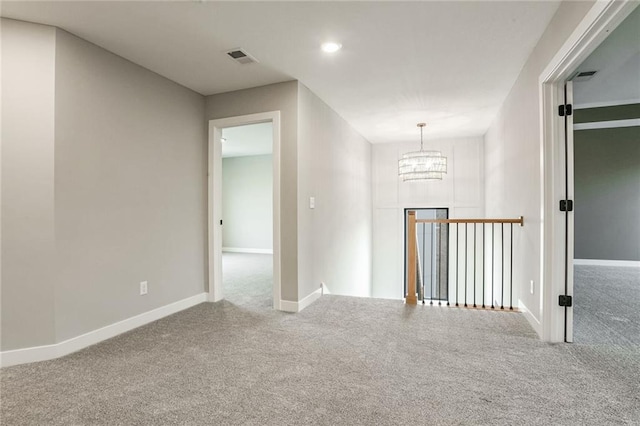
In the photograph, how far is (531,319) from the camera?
283 centimetres

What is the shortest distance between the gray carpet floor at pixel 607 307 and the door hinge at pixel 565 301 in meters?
0.33

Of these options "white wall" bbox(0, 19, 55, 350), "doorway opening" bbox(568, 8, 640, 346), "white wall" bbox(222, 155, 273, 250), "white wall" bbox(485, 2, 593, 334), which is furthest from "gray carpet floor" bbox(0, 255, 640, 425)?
"white wall" bbox(222, 155, 273, 250)

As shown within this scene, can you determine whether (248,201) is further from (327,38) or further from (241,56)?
(327,38)

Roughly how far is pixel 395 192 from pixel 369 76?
399cm

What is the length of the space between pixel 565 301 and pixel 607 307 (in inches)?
57.4

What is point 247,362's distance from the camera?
2.20 meters

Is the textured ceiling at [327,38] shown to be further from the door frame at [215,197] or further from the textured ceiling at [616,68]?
the textured ceiling at [616,68]

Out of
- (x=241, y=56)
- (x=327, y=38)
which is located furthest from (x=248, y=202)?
(x=327, y=38)

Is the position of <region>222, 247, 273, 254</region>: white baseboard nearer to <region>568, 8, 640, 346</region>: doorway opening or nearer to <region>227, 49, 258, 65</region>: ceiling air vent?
<region>227, 49, 258, 65</region>: ceiling air vent

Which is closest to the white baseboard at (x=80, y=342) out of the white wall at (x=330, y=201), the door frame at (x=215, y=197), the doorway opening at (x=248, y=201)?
the door frame at (x=215, y=197)

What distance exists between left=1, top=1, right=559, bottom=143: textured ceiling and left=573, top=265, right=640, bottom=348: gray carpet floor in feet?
8.09

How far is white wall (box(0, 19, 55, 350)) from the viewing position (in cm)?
221

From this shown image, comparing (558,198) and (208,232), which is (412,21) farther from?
(208,232)

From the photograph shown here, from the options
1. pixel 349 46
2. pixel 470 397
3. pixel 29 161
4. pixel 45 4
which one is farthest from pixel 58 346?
pixel 349 46
